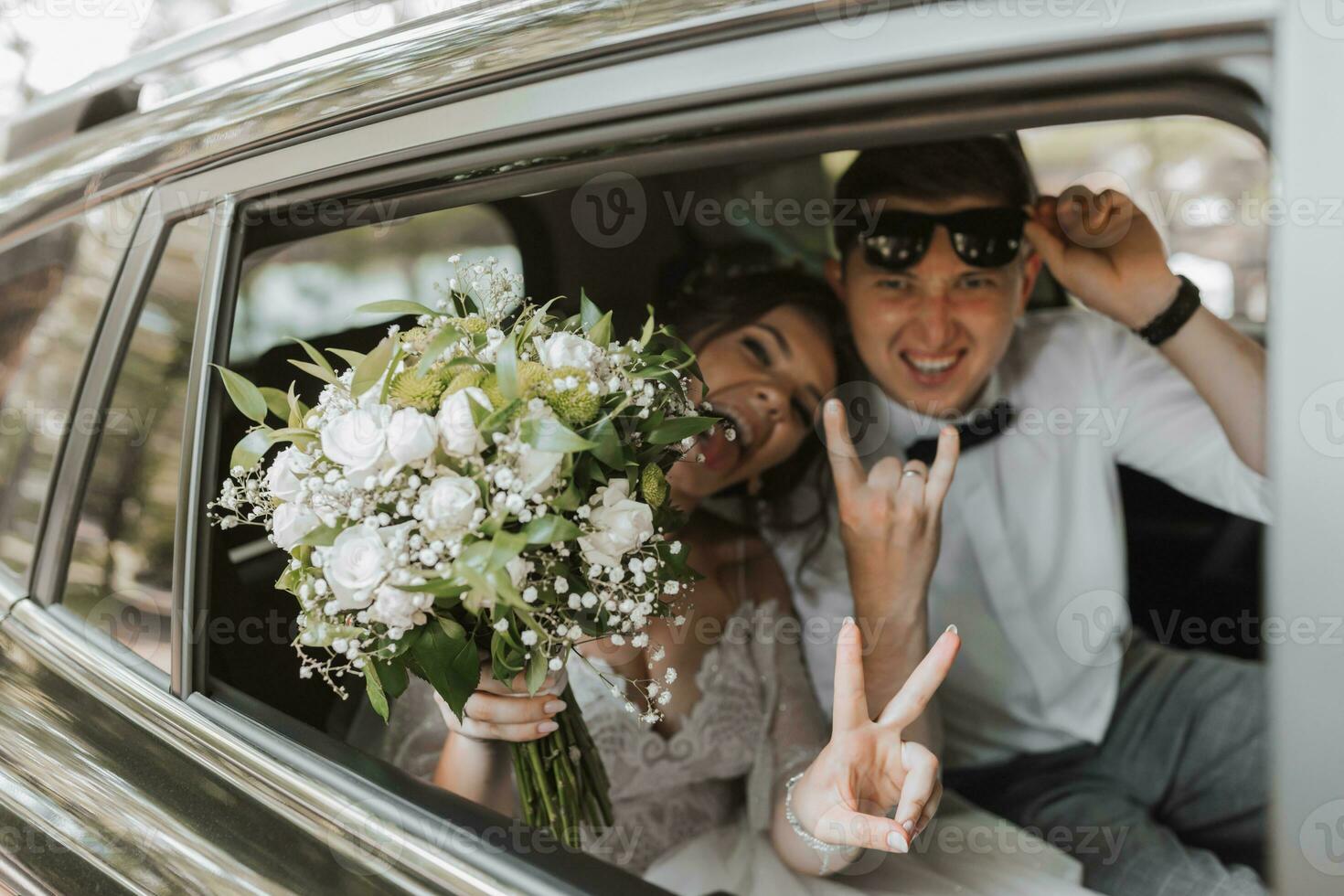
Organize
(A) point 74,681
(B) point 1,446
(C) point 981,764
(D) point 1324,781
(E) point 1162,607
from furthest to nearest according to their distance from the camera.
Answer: (E) point 1162,607 → (C) point 981,764 → (B) point 1,446 → (A) point 74,681 → (D) point 1324,781

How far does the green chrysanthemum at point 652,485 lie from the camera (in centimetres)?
122

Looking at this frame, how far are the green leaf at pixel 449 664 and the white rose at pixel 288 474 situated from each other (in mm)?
247

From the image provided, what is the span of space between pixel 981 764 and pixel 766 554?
0.77 meters

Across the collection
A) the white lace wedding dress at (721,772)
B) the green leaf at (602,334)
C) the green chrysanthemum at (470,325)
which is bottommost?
the white lace wedding dress at (721,772)

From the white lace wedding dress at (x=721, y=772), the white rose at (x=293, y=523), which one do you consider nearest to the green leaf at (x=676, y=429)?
the white rose at (x=293, y=523)

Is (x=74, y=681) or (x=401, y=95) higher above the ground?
(x=401, y=95)

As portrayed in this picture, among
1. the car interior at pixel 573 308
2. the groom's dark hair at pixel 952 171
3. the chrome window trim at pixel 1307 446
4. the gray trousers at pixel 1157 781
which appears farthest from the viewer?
the groom's dark hair at pixel 952 171

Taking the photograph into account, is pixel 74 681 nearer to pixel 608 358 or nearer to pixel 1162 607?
pixel 608 358

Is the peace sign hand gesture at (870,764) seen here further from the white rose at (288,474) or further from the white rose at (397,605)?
the white rose at (288,474)

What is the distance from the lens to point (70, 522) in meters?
1.54

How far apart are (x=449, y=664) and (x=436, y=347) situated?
0.39m

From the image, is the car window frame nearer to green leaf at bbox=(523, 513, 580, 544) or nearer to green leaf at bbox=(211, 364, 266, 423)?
green leaf at bbox=(211, 364, 266, 423)

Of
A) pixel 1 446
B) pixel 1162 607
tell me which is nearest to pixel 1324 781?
pixel 1 446

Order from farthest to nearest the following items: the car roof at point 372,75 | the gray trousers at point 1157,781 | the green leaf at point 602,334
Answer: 1. the gray trousers at point 1157,781
2. the green leaf at point 602,334
3. the car roof at point 372,75
